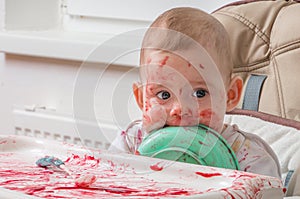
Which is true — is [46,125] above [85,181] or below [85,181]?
below

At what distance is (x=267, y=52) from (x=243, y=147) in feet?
0.89

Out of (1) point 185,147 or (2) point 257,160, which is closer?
(1) point 185,147

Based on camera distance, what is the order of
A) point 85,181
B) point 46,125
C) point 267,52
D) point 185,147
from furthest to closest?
point 46,125 < point 267,52 < point 185,147 < point 85,181

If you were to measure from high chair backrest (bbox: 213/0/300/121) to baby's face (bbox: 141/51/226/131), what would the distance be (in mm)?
248

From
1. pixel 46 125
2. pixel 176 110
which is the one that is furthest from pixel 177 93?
pixel 46 125

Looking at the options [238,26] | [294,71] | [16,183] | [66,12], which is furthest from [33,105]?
[16,183]

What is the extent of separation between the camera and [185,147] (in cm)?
89

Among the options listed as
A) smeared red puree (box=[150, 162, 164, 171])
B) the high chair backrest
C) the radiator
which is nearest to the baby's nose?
smeared red puree (box=[150, 162, 164, 171])

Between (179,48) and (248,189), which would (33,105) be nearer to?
(179,48)

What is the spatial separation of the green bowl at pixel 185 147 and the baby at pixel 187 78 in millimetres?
26

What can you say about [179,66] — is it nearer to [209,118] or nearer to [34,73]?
[209,118]

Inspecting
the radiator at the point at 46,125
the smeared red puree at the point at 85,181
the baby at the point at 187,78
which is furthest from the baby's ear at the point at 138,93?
the radiator at the point at 46,125

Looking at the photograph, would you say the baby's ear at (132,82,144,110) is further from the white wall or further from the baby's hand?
the white wall

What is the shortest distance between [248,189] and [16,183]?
249mm
